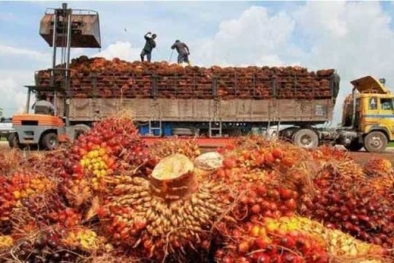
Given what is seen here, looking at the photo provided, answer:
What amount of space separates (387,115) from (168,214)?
2213 centimetres

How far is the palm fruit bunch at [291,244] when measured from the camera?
2.13 metres

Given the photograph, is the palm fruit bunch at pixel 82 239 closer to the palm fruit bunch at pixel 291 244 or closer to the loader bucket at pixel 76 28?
the palm fruit bunch at pixel 291 244

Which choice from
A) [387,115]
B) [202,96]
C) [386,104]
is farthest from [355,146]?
[202,96]

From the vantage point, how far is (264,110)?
23.0 meters

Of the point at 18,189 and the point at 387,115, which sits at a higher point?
the point at 387,115

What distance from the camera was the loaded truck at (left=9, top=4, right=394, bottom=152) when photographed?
2230cm

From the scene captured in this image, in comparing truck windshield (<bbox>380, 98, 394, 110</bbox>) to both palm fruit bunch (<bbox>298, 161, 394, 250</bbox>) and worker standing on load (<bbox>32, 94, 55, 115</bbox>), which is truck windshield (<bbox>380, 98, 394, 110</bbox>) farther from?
palm fruit bunch (<bbox>298, 161, 394, 250</bbox>)

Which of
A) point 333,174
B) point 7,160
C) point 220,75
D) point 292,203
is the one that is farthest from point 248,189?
point 220,75

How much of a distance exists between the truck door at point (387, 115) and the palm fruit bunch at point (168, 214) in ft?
71.6

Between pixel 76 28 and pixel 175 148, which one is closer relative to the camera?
pixel 175 148

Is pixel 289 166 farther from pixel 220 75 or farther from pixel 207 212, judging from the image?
pixel 220 75

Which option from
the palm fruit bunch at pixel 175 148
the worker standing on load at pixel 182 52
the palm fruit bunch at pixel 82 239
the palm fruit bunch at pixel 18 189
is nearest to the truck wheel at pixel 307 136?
the worker standing on load at pixel 182 52

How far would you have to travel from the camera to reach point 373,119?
23.1 meters

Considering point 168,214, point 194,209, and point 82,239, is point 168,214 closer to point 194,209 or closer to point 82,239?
point 194,209
